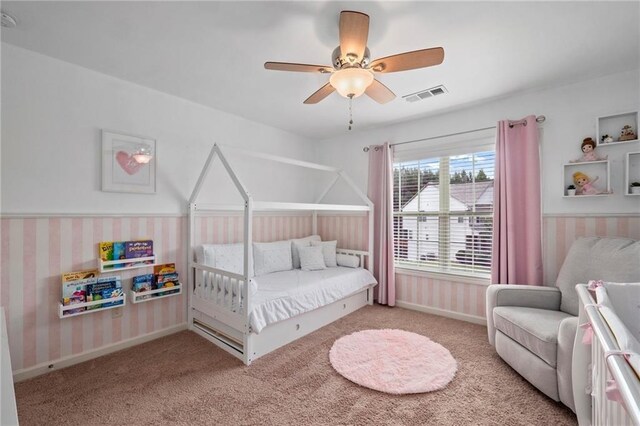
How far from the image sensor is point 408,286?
365 centimetres

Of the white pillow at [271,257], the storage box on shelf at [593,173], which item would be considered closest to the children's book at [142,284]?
the white pillow at [271,257]

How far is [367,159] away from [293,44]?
7.33 feet

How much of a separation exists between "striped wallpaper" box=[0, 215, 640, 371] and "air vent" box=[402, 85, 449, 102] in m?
1.56

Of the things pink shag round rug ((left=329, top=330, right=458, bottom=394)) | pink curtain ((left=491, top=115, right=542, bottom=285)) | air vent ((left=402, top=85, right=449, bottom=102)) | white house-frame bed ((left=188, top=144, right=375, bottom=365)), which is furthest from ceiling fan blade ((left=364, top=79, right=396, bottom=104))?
pink shag round rug ((left=329, top=330, right=458, bottom=394))

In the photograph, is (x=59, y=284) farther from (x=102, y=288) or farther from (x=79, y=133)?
(x=79, y=133)

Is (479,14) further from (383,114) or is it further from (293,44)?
(383,114)

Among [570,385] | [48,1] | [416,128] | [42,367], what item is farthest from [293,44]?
[42,367]

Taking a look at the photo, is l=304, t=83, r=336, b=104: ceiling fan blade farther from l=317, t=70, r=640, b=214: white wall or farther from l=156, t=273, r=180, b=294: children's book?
l=156, t=273, r=180, b=294: children's book

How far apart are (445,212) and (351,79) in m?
2.27

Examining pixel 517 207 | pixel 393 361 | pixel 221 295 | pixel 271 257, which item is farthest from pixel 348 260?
pixel 517 207

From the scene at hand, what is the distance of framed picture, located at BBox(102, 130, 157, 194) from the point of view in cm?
249

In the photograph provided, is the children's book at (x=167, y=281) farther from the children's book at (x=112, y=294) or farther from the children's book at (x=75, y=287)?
the children's book at (x=75, y=287)

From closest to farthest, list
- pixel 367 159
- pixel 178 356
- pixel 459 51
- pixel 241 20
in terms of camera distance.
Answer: pixel 241 20 < pixel 459 51 < pixel 178 356 < pixel 367 159

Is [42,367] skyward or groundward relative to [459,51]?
groundward
